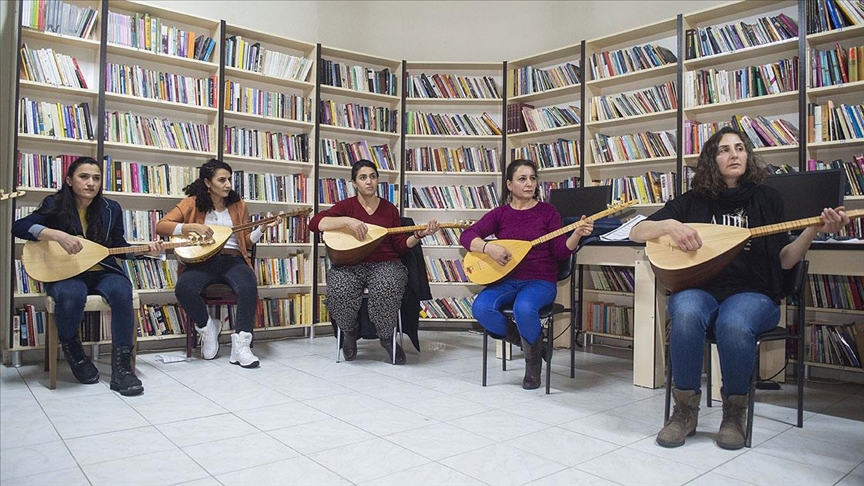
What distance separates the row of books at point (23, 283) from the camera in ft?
10.5

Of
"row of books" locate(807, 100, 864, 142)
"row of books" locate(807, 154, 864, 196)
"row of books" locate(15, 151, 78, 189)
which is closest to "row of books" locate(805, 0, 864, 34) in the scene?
"row of books" locate(807, 100, 864, 142)

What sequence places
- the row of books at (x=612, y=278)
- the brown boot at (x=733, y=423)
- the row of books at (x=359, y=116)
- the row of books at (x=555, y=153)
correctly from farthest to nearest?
1. the row of books at (x=359, y=116)
2. the row of books at (x=555, y=153)
3. the row of books at (x=612, y=278)
4. the brown boot at (x=733, y=423)

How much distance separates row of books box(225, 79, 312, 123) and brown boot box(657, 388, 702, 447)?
3.26m

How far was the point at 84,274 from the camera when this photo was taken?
284 cm

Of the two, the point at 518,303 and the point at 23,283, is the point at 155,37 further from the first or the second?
the point at 518,303

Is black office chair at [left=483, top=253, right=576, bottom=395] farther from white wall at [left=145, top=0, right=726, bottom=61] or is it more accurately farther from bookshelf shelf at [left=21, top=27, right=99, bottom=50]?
bookshelf shelf at [left=21, top=27, right=99, bottom=50]

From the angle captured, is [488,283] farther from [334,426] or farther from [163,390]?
[163,390]

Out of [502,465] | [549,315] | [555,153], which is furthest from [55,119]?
[555,153]

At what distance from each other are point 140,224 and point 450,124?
2408 mm

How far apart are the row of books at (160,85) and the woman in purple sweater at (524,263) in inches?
84.3

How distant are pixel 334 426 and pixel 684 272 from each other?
1.39 meters

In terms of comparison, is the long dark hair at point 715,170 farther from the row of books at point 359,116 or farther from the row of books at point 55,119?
the row of books at point 55,119

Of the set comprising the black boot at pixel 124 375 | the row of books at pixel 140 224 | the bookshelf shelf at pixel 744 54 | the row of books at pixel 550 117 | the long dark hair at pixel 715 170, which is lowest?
the black boot at pixel 124 375

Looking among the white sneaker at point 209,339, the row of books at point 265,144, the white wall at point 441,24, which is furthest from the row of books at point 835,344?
the row of books at point 265,144
